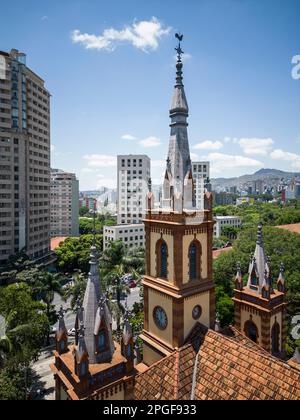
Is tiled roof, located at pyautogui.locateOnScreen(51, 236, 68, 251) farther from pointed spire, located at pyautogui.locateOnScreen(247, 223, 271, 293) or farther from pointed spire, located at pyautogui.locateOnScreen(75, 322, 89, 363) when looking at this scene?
pointed spire, located at pyautogui.locateOnScreen(75, 322, 89, 363)

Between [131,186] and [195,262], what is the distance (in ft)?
230

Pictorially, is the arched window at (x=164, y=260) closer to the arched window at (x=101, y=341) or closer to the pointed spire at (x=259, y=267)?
the arched window at (x=101, y=341)

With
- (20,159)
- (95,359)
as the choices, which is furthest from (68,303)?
(95,359)

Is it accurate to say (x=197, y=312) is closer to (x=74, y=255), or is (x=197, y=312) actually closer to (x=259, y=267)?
(x=259, y=267)

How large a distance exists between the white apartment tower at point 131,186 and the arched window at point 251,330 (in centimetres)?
6202

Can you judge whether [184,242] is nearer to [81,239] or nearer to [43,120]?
[81,239]

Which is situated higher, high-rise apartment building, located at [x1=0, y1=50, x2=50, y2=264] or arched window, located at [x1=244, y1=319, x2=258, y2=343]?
high-rise apartment building, located at [x1=0, y1=50, x2=50, y2=264]

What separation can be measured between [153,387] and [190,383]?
175cm

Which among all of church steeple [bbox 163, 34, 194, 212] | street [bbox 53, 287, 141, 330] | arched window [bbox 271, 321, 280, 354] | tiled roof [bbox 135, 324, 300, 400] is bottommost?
street [bbox 53, 287, 141, 330]

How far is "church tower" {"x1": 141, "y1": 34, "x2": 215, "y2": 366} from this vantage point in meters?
14.3

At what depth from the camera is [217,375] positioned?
12.3 metres

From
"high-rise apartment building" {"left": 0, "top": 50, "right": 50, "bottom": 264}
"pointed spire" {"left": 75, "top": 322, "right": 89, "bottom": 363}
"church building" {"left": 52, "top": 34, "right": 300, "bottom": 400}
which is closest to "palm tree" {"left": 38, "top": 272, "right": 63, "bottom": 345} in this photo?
"church building" {"left": 52, "top": 34, "right": 300, "bottom": 400}

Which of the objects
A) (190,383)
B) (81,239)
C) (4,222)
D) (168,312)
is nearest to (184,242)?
(168,312)

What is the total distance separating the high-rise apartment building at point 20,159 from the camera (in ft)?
172
